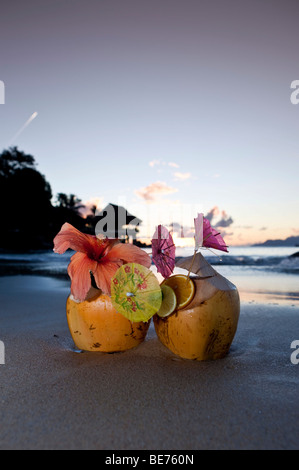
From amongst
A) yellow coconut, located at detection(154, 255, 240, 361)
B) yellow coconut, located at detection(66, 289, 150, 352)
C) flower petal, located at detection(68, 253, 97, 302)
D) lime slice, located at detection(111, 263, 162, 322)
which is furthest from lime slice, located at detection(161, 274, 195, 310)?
flower petal, located at detection(68, 253, 97, 302)

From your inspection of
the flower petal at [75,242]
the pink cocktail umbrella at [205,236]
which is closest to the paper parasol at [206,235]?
the pink cocktail umbrella at [205,236]

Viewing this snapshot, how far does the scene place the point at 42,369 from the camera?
73.7 inches

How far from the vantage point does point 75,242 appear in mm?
1843

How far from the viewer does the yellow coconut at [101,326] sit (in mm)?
1910

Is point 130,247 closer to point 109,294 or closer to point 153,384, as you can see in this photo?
point 109,294

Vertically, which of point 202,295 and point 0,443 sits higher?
point 202,295

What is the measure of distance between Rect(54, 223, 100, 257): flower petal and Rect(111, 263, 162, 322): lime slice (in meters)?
0.25

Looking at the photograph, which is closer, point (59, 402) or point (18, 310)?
point (59, 402)

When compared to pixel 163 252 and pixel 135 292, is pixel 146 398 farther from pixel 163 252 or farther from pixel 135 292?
pixel 163 252

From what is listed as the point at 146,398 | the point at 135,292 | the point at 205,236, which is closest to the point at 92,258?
the point at 135,292

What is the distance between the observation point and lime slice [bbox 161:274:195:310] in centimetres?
183

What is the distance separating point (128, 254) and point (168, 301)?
0.34m
